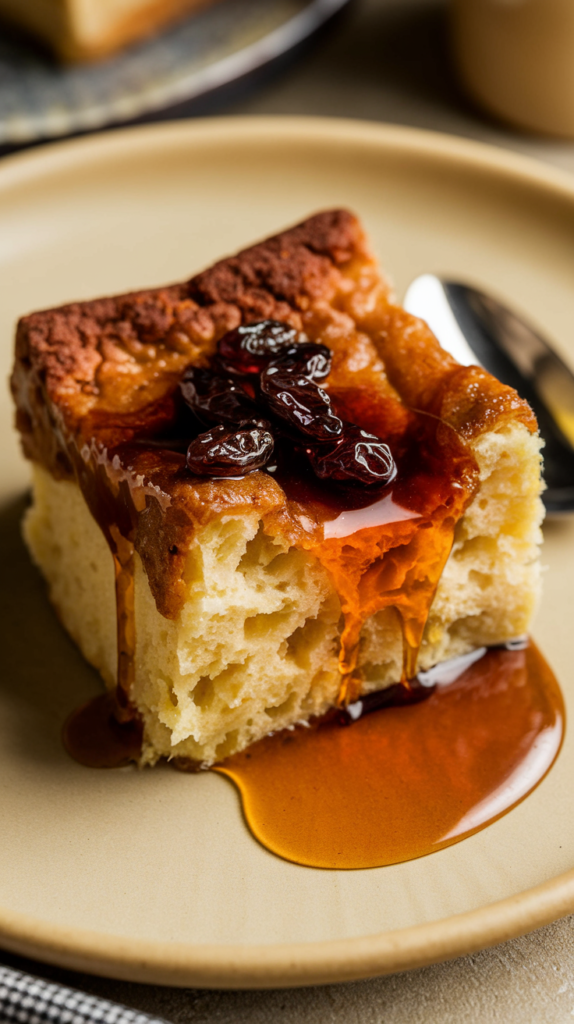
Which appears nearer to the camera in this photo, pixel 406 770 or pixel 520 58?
pixel 406 770

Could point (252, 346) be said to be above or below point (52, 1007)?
above

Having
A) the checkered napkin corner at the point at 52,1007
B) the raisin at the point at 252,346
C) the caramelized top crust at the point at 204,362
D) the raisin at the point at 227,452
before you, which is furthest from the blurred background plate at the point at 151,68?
the checkered napkin corner at the point at 52,1007

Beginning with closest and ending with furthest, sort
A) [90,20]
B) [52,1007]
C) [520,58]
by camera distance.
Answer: [52,1007] → [520,58] → [90,20]

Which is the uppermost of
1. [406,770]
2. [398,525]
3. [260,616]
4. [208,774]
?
[398,525]

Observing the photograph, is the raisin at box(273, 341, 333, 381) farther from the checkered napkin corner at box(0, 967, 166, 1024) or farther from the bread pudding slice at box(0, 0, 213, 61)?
the bread pudding slice at box(0, 0, 213, 61)

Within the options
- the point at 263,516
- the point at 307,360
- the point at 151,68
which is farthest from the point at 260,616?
the point at 151,68

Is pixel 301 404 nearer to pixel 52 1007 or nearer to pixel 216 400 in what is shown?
pixel 216 400

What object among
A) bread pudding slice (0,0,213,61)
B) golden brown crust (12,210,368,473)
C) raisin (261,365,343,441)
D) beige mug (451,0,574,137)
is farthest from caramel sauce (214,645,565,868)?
bread pudding slice (0,0,213,61)

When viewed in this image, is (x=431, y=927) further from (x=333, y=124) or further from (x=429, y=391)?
(x=333, y=124)
